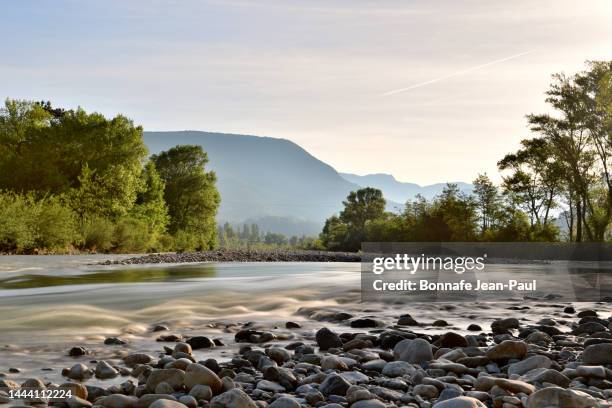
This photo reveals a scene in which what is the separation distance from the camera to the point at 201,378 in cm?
414

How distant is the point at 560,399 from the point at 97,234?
31516 mm

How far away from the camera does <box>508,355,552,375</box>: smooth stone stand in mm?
4660

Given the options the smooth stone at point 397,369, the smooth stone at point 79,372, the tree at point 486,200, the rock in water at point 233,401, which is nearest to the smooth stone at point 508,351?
the smooth stone at point 397,369

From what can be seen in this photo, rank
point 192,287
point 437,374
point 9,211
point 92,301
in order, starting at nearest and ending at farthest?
point 437,374
point 92,301
point 192,287
point 9,211

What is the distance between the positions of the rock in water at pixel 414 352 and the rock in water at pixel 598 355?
130 centimetres

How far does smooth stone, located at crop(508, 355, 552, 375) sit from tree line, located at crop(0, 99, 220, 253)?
24118 mm

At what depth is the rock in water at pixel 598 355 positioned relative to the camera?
4.91 meters

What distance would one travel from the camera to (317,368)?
479 cm

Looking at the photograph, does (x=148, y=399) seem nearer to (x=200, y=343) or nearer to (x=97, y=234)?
(x=200, y=343)

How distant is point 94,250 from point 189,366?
98.0 feet

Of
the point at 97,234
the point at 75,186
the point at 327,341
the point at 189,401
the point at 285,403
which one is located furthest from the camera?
the point at 75,186

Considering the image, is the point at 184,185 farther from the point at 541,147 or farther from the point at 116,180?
the point at 541,147

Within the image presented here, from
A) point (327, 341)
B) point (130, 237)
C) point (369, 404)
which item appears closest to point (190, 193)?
point (130, 237)

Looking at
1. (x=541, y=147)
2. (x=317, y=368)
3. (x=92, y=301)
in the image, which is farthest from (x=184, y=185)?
(x=317, y=368)
